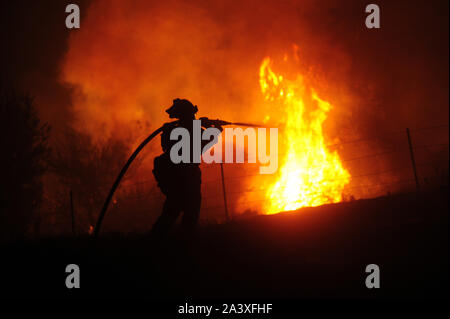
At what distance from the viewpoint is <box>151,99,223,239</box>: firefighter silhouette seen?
257 inches

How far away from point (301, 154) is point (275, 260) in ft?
33.3

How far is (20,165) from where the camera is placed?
25844 millimetres

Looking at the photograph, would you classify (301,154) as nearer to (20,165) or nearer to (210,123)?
(210,123)

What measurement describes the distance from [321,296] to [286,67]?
14.6 metres

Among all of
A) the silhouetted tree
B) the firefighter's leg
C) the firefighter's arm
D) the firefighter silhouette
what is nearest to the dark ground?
the firefighter's leg

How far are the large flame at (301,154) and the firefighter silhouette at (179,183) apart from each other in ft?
26.1

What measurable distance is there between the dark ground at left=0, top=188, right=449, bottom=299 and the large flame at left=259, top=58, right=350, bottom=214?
21.8 ft

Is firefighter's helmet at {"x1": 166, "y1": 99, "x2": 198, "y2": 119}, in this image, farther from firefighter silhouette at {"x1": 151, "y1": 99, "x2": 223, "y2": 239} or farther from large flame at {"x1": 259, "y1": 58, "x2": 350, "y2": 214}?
large flame at {"x1": 259, "y1": 58, "x2": 350, "y2": 214}

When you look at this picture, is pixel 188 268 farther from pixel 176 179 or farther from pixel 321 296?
pixel 321 296

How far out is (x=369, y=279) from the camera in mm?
5348

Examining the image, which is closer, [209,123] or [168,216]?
[168,216]

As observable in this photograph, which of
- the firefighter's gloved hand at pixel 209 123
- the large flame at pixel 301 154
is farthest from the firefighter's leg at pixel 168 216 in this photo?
the large flame at pixel 301 154

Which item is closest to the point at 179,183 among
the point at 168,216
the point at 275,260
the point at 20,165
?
the point at 168,216

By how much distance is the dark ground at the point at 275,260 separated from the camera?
5332 millimetres
